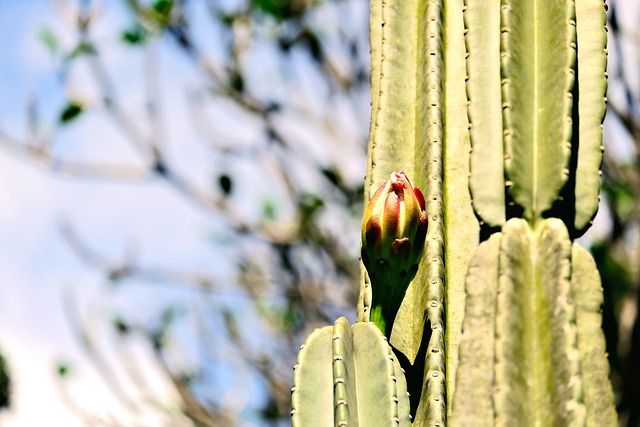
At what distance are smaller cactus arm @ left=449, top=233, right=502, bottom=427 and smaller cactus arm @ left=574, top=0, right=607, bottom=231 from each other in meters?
0.16

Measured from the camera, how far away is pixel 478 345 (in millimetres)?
1352

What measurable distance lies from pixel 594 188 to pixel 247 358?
133 inches

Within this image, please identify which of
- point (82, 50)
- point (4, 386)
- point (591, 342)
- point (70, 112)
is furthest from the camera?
point (82, 50)

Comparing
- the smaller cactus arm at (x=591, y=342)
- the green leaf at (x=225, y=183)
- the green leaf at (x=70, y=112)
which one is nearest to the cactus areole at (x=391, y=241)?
the smaller cactus arm at (x=591, y=342)

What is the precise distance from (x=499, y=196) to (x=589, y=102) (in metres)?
0.22

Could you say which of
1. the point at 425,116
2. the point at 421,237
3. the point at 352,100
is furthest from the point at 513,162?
the point at 352,100

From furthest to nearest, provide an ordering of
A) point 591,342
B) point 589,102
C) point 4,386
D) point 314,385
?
1. point 4,386
2. point 589,102
3. point 314,385
4. point 591,342

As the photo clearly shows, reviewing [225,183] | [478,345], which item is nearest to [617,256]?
[225,183]

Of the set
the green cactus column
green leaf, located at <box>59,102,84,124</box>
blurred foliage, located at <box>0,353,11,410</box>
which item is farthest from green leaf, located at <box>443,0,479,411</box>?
green leaf, located at <box>59,102,84,124</box>

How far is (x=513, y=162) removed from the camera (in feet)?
4.76

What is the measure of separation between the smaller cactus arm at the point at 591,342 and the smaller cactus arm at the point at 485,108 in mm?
149

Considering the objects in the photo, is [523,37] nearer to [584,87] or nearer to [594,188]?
[584,87]

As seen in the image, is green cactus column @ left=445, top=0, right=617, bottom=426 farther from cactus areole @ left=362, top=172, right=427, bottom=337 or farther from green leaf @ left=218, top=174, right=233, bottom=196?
green leaf @ left=218, top=174, right=233, bottom=196

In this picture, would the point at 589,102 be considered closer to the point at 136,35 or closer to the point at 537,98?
the point at 537,98
